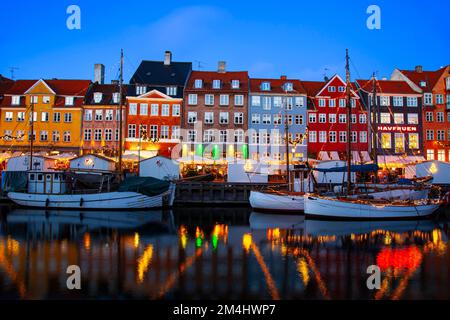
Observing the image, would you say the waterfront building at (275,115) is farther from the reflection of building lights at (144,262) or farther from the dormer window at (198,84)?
the reflection of building lights at (144,262)

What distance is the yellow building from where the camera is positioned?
49.3 metres

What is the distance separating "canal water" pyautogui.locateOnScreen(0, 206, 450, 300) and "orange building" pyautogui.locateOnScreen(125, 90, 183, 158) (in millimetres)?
21834

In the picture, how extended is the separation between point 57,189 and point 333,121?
34322mm

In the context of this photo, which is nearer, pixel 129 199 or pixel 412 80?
pixel 129 199

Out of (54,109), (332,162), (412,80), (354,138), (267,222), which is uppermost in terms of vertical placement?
(412,80)

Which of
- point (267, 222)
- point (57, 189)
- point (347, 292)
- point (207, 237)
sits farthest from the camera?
point (57, 189)

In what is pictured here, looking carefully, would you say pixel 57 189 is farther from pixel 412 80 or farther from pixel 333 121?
pixel 412 80

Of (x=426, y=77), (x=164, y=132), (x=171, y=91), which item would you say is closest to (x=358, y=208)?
(x=164, y=132)

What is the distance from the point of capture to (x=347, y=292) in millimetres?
11078

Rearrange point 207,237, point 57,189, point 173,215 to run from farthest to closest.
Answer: point 57,189, point 173,215, point 207,237

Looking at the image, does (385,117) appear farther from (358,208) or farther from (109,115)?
(109,115)

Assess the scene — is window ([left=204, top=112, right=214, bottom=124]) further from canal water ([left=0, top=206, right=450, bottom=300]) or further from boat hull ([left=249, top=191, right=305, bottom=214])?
canal water ([left=0, top=206, right=450, bottom=300])

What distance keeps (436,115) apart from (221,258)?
46452 mm

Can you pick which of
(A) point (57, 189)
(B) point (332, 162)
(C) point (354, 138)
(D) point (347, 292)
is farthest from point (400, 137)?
(D) point (347, 292)
